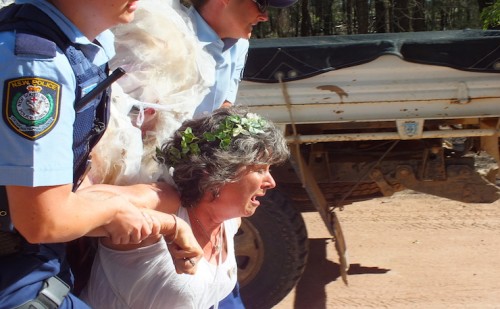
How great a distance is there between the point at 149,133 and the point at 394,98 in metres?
2.22

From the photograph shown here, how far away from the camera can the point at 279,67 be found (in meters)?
4.32

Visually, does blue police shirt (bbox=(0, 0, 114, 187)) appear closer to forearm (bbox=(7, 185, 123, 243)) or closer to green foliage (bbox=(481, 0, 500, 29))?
forearm (bbox=(7, 185, 123, 243))

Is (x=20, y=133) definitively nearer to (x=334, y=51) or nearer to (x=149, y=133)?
(x=149, y=133)

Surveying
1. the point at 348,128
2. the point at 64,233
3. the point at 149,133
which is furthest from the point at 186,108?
the point at 348,128

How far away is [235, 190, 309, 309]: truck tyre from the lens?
4539mm

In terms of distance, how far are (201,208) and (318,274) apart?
3.24 meters

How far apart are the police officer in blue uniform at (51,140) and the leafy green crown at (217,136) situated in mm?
404

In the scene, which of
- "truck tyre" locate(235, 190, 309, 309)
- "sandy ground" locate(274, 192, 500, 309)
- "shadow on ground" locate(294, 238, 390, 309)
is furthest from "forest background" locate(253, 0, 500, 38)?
"truck tyre" locate(235, 190, 309, 309)

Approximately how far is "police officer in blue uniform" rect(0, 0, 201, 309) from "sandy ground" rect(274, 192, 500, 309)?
3.36 m

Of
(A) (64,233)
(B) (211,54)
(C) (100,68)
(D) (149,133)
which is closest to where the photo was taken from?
(A) (64,233)

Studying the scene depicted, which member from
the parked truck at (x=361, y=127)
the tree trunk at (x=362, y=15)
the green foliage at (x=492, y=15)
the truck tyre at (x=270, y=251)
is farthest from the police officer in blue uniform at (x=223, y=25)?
the tree trunk at (x=362, y=15)

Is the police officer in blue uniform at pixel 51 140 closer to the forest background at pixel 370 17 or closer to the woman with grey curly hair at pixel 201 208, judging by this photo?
the woman with grey curly hair at pixel 201 208

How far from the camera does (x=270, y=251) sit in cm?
460

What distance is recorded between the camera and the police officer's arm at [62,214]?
1642 mm
